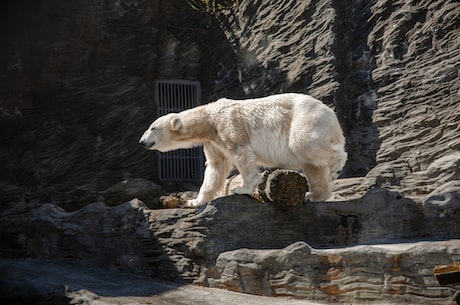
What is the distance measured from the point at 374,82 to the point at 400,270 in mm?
5350

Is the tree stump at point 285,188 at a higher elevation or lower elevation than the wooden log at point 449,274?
higher

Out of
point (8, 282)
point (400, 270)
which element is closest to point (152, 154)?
point (8, 282)

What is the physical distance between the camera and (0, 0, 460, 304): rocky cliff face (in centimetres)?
627

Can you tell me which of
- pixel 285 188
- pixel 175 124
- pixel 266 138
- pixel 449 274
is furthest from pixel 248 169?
pixel 449 274

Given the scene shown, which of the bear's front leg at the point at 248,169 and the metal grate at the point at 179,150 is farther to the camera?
the metal grate at the point at 179,150

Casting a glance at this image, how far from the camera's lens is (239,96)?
12328mm

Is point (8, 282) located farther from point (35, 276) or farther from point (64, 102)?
point (64, 102)

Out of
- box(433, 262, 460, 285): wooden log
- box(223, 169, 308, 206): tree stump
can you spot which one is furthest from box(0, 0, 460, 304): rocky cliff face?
box(433, 262, 460, 285): wooden log

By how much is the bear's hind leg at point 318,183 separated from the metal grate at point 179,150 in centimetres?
568

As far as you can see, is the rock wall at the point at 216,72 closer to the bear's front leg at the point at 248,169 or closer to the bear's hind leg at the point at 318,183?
the bear's hind leg at the point at 318,183

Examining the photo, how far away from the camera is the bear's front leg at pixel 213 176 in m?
7.67

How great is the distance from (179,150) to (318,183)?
609 cm

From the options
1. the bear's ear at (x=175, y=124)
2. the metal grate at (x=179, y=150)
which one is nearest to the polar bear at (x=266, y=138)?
the bear's ear at (x=175, y=124)

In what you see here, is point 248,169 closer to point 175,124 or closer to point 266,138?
point 266,138
